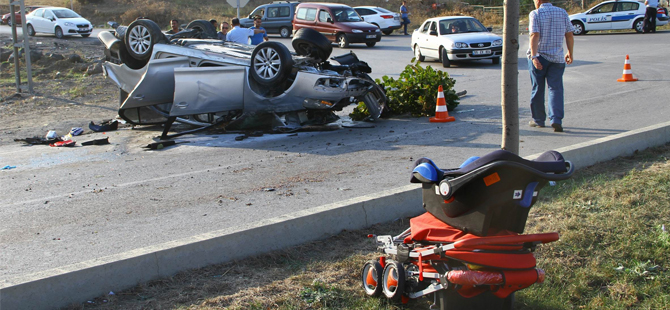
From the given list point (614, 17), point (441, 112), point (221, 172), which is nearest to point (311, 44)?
point (441, 112)

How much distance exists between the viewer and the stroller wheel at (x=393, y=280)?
11.4ft

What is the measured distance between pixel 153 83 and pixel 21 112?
5.30 meters

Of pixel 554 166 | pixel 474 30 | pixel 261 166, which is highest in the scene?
pixel 474 30

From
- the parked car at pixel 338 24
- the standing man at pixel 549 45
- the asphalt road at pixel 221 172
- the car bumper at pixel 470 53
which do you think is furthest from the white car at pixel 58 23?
the standing man at pixel 549 45

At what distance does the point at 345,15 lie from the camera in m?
26.5

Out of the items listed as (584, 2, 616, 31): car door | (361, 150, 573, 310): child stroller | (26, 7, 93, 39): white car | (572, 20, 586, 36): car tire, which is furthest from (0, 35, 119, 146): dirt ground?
(584, 2, 616, 31): car door

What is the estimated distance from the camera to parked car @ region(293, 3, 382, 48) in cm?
2559

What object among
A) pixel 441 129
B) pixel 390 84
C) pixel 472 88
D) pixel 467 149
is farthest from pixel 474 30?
pixel 467 149

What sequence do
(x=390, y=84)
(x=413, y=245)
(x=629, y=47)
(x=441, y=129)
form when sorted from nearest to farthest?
(x=413, y=245) → (x=441, y=129) → (x=390, y=84) → (x=629, y=47)

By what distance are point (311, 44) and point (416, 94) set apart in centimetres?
217

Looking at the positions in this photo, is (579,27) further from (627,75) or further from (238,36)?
(238,36)

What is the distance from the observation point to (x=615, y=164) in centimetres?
657

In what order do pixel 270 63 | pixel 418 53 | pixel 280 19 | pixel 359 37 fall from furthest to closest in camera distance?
1. pixel 280 19
2. pixel 359 37
3. pixel 418 53
4. pixel 270 63

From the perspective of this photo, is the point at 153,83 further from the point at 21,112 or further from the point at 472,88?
the point at 472,88
